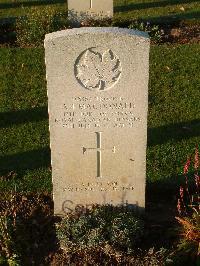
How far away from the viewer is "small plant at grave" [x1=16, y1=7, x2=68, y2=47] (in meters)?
10.6

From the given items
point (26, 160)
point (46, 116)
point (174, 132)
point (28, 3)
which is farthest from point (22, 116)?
point (28, 3)

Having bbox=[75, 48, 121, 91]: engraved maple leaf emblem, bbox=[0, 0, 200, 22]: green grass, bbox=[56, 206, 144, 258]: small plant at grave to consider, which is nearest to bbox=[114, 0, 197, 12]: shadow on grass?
bbox=[0, 0, 200, 22]: green grass

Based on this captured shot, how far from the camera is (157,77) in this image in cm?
942

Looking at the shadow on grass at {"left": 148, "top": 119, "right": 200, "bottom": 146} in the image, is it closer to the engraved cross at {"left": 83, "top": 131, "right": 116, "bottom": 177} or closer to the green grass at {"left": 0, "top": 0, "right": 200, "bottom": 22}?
the engraved cross at {"left": 83, "top": 131, "right": 116, "bottom": 177}

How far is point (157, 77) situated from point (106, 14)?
2653mm

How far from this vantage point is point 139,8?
1280cm

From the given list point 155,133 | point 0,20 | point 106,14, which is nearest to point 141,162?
point 155,133

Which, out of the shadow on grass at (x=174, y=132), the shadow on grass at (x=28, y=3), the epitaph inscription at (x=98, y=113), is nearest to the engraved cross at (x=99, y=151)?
the epitaph inscription at (x=98, y=113)

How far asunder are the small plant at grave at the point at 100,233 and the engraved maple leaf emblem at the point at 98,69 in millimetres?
1381

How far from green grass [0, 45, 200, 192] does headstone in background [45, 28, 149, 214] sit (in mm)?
1033

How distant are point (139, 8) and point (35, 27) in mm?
3261

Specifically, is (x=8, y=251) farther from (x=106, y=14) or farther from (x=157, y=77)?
(x=106, y=14)

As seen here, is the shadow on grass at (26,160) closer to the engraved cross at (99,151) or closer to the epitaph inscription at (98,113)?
the engraved cross at (99,151)

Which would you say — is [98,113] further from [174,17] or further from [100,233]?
[174,17]
